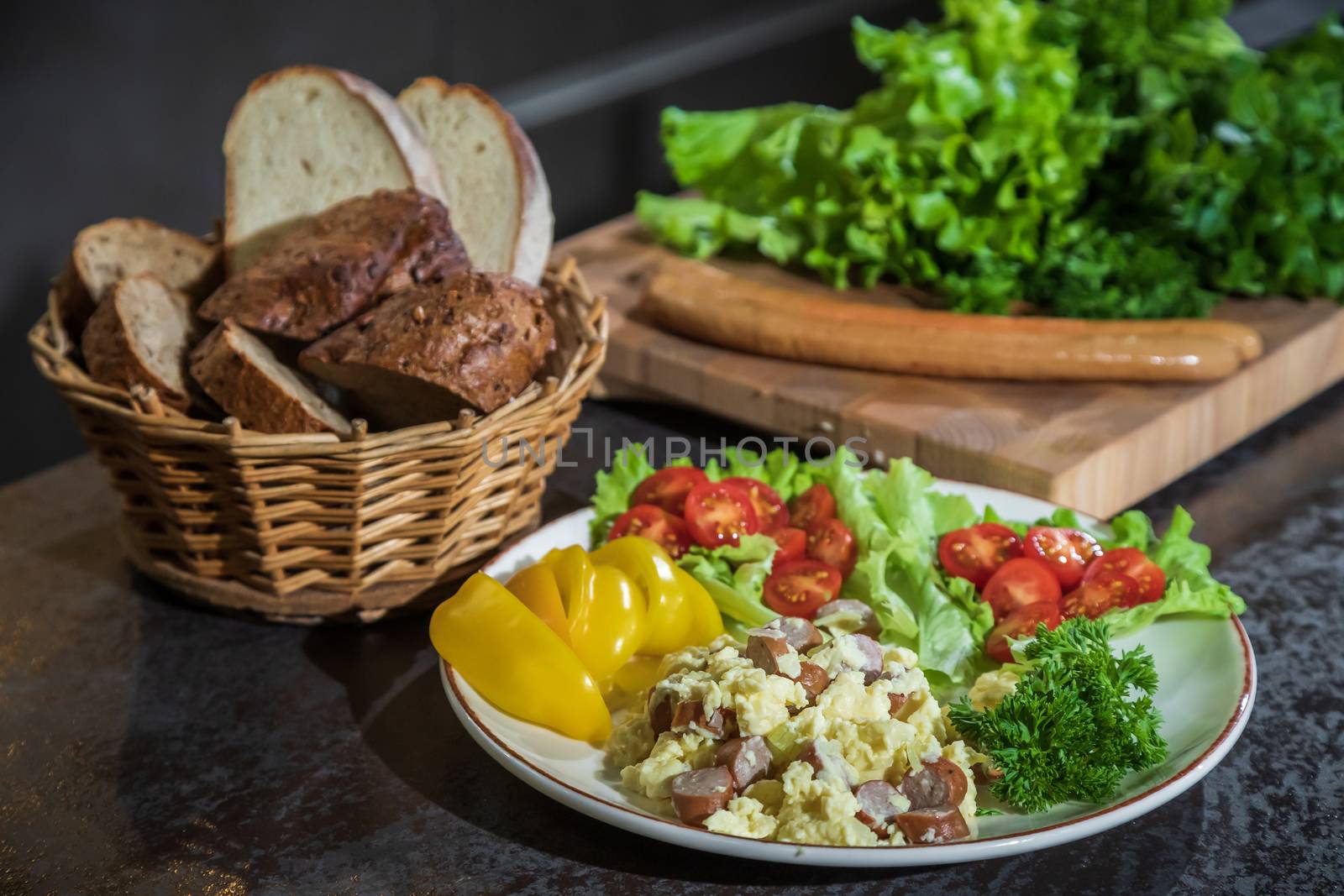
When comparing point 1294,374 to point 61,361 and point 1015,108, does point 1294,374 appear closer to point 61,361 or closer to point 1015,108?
point 1015,108

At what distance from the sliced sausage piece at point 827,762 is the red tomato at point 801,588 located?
404mm

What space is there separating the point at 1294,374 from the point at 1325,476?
0.26m

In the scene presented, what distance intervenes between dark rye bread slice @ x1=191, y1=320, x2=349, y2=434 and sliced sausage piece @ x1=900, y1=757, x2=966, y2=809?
0.84 meters

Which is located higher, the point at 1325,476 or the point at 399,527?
the point at 399,527

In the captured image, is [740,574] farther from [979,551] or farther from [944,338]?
[944,338]

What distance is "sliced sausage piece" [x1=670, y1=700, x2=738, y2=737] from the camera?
141 cm

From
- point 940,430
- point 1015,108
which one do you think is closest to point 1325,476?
point 940,430

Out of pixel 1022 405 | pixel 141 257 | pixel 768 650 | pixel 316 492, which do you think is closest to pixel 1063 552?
pixel 768 650

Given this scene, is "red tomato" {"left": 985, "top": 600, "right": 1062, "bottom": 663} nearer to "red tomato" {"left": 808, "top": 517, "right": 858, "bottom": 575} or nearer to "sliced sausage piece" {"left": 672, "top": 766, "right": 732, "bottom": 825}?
"red tomato" {"left": 808, "top": 517, "right": 858, "bottom": 575}

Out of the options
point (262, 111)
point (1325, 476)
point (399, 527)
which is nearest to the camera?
point (399, 527)

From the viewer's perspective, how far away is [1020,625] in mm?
1674

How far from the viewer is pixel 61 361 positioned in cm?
184

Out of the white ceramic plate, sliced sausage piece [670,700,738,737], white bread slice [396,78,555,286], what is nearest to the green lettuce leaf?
the white ceramic plate

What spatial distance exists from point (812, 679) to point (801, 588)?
1.13 feet
